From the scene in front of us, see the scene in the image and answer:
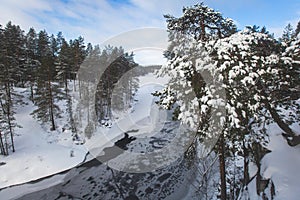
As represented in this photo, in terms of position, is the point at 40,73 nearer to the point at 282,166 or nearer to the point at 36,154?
the point at 36,154

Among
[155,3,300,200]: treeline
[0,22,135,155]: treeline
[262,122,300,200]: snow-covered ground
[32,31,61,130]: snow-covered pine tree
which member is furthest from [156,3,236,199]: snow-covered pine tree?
[32,31,61,130]: snow-covered pine tree

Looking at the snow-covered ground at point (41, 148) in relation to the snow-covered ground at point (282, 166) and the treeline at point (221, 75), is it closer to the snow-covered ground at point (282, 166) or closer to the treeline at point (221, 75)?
the treeline at point (221, 75)

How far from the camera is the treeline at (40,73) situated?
2056 cm

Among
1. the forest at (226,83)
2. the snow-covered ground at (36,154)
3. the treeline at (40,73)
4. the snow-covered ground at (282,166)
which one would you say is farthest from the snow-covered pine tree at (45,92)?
the snow-covered ground at (282,166)

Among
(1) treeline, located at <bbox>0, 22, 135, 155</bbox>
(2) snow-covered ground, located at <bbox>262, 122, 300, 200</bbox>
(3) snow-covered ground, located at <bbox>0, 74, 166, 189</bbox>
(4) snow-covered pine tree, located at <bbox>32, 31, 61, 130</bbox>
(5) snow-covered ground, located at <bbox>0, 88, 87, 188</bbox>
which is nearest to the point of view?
(2) snow-covered ground, located at <bbox>262, 122, 300, 200</bbox>

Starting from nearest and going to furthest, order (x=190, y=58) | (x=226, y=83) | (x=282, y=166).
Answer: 1. (x=226, y=83)
2. (x=190, y=58)
3. (x=282, y=166)

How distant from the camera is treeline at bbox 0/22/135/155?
67.5 ft

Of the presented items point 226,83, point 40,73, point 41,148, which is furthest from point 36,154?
point 226,83

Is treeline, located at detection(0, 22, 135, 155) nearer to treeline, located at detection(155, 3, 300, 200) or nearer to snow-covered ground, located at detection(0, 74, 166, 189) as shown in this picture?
snow-covered ground, located at detection(0, 74, 166, 189)

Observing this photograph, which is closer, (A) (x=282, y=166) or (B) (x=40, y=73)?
(A) (x=282, y=166)

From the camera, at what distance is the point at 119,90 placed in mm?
32688

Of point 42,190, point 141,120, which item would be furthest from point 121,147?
point 141,120

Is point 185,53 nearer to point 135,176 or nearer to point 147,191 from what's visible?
point 147,191

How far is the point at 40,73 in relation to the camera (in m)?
22.0
